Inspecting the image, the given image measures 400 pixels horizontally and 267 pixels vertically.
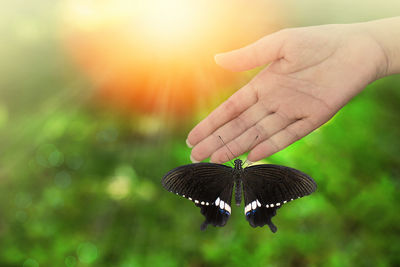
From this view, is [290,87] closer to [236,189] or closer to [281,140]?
[281,140]

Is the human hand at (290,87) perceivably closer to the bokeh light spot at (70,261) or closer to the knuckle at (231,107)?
the knuckle at (231,107)

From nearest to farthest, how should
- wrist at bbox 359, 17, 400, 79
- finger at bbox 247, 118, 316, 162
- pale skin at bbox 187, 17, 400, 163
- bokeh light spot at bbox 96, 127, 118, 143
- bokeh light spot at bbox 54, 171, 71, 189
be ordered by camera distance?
1. finger at bbox 247, 118, 316, 162
2. pale skin at bbox 187, 17, 400, 163
3. wrist at bbox 359, 17, 400, 79
4. bokeh light spot at bbox 54, 171, 71, 189
5. bokeh light spot at bbox 96, 127, 118, 143

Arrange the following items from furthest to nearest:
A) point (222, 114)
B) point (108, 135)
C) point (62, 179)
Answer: point (108, 135), point (62, 179), point (222, 114)

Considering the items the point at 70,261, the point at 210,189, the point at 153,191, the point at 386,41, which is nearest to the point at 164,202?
the point at 153,191

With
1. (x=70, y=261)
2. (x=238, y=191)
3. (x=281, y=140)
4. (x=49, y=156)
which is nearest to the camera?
(x=238, y=191)

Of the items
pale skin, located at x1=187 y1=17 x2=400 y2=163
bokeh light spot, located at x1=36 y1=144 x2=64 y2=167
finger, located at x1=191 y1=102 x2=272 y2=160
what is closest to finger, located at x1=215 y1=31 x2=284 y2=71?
pale skin, located at x1=187 y1=17 x2=400 y2=163

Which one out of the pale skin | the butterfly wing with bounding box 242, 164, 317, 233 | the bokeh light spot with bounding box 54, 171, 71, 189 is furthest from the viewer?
the bokeh light spot with bounding box 54, 171, 71, 189

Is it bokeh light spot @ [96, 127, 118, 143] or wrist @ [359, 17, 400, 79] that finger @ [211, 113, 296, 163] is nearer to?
wrist @ [359, 17, 400, 79]

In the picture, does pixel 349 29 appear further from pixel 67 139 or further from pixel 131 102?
pixel 67 139
